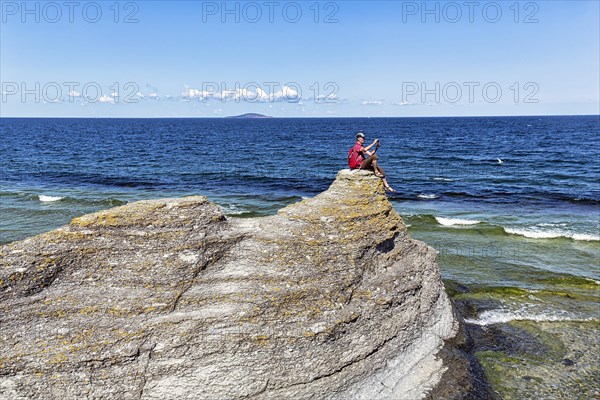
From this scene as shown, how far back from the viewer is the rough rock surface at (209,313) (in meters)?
9.31

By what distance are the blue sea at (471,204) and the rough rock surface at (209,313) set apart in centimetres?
408

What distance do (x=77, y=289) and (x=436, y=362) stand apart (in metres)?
9.66

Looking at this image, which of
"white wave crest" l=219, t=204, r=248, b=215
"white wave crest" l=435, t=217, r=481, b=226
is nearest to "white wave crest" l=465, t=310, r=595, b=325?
"white wave crest" l=435, t=217, r=481, b=226

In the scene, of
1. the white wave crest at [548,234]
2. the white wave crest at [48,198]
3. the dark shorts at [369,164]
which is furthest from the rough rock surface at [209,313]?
the white wave crest at [48,198]

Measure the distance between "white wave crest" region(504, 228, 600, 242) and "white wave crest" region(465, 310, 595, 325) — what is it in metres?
12.4

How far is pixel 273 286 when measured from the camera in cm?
1059

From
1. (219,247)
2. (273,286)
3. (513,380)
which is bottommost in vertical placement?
(513,380)

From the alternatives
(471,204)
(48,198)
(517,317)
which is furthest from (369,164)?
(48,198)

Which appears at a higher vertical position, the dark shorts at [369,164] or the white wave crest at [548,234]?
the dark shorts at [369,164]

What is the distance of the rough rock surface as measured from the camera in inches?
367

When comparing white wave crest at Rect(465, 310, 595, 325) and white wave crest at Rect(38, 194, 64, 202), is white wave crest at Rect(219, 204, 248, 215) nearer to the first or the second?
white wave crest at Rect(38, 194, 64, 202)

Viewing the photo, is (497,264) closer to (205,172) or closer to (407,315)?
(407,315)

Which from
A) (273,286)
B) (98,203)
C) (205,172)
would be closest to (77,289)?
(273,286)

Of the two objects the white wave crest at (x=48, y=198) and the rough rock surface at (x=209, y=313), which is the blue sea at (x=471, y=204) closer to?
the white wave crest at (x=48, y=198)
